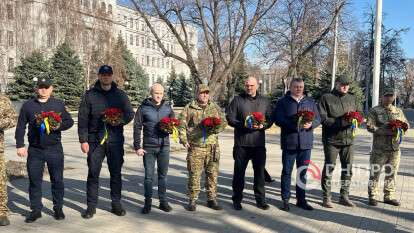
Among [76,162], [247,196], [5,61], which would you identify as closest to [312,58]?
[76,162]

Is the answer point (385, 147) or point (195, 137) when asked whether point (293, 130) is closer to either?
point (195, 137)

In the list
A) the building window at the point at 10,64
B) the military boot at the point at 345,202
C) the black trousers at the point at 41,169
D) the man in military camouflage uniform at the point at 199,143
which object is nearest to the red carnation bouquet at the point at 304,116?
the man in military camouflage uniform at the point at 199,143

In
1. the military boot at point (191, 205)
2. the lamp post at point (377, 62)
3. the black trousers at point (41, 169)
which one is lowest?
the military boot at point (191, 205)

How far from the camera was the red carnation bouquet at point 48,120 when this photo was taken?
19.3 ft

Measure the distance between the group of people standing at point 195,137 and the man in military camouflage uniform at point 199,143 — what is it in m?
0.01

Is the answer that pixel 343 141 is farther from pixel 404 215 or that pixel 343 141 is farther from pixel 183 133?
pixel 183 133

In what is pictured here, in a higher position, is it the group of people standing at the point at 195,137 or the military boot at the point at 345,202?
the group of people standing at the point at 195,137

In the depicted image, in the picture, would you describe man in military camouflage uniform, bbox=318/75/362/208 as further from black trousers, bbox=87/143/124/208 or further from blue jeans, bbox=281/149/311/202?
black trousers, bbox=87/143/124/208

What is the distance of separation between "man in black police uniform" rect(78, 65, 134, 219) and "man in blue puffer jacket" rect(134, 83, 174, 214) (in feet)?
0.73

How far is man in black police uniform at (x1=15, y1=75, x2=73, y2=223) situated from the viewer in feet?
19.9

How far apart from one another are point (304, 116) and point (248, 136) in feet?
2.88

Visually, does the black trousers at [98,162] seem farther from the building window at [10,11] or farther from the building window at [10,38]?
the building window at [10,38]

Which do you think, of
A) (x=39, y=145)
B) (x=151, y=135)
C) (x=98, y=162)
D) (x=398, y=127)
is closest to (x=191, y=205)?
(x=151, y=135)

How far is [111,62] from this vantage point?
4178 cm
